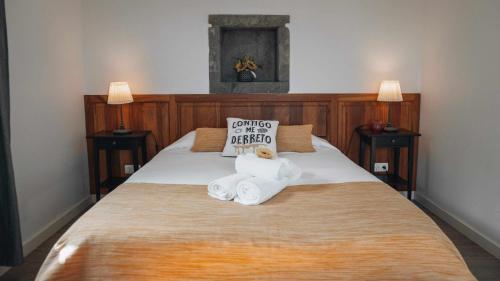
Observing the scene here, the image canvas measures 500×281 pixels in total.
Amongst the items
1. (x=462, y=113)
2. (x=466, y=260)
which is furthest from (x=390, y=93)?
(x=466, y=260)

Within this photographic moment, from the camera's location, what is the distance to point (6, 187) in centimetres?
238

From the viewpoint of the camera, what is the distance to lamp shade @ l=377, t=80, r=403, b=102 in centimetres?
373

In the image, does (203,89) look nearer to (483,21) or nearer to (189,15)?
(189,15)

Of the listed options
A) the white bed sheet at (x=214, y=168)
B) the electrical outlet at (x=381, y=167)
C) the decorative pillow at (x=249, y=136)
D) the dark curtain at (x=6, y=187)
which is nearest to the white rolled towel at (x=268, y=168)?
the white bed sheet at (x=214, y=168)

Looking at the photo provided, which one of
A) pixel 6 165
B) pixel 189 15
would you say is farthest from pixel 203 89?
pixel 6 165

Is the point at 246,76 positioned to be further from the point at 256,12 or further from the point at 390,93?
the point at 390,93

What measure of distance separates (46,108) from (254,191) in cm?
206

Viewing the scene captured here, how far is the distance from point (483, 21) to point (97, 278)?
9.88 feet

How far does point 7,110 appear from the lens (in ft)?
8.09

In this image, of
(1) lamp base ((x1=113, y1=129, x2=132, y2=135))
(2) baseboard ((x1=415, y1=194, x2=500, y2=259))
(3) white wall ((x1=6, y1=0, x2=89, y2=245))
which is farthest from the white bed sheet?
(2) baseboard ((x1=415, y1=194, x2=500, y2=259))

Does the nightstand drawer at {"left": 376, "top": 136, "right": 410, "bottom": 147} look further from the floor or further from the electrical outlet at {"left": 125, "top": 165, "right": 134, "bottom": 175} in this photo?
the electrical outlet at {"left": 125, "top": 165, "right": 134, "bottom": 175}

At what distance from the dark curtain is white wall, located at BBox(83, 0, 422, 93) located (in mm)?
1424

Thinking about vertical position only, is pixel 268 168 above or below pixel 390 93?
below

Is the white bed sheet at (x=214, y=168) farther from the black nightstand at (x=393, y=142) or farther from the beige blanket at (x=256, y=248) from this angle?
the beige blanket at (x=256, y=248)
